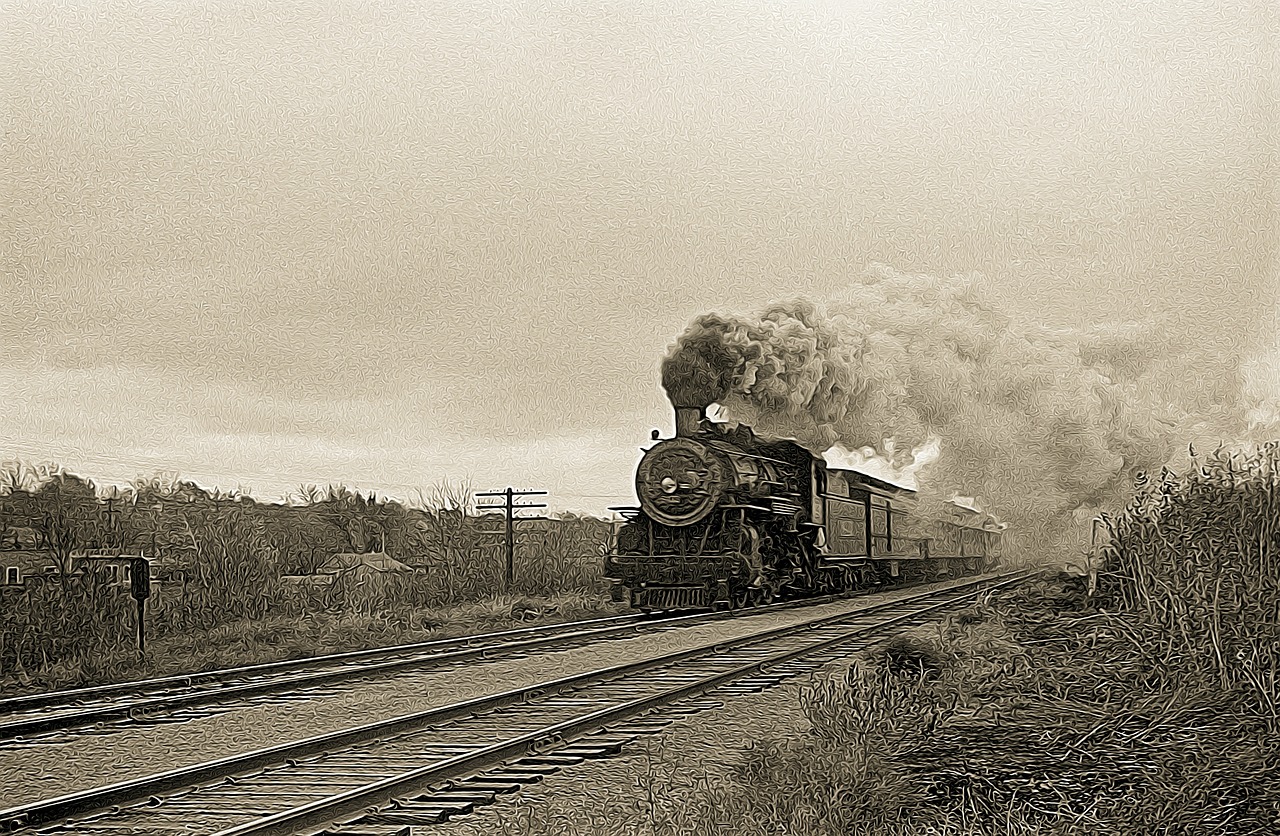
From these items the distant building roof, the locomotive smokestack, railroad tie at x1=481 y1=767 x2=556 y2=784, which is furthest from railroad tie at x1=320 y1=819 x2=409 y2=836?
the distant building roof

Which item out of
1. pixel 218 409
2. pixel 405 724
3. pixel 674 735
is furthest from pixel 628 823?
pixel 218 409

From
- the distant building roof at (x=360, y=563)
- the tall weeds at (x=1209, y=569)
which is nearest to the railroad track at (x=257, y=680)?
the distant building roof at (x=360, y=563)

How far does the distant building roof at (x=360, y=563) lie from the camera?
10.7 m

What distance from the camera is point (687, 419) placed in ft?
31.1

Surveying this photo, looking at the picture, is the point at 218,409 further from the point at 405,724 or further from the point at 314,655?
the point at 314,655

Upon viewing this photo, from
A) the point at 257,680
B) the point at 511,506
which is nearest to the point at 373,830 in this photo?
the point at 257,680

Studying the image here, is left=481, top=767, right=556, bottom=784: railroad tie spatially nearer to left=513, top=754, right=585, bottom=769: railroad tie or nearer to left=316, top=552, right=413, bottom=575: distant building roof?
left=513, top=754, right=585, bottom=769: railroad tie

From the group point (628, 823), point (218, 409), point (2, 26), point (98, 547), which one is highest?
point (2, 26)

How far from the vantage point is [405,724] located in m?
5.96

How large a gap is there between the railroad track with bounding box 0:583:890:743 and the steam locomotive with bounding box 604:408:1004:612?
1046 mm

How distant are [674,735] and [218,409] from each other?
326cm

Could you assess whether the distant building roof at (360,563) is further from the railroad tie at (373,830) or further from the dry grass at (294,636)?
the railroad tie at (373,830)

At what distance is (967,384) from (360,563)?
6.03 meters

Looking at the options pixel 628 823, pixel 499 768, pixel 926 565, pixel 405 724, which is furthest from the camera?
pixel 926 565
